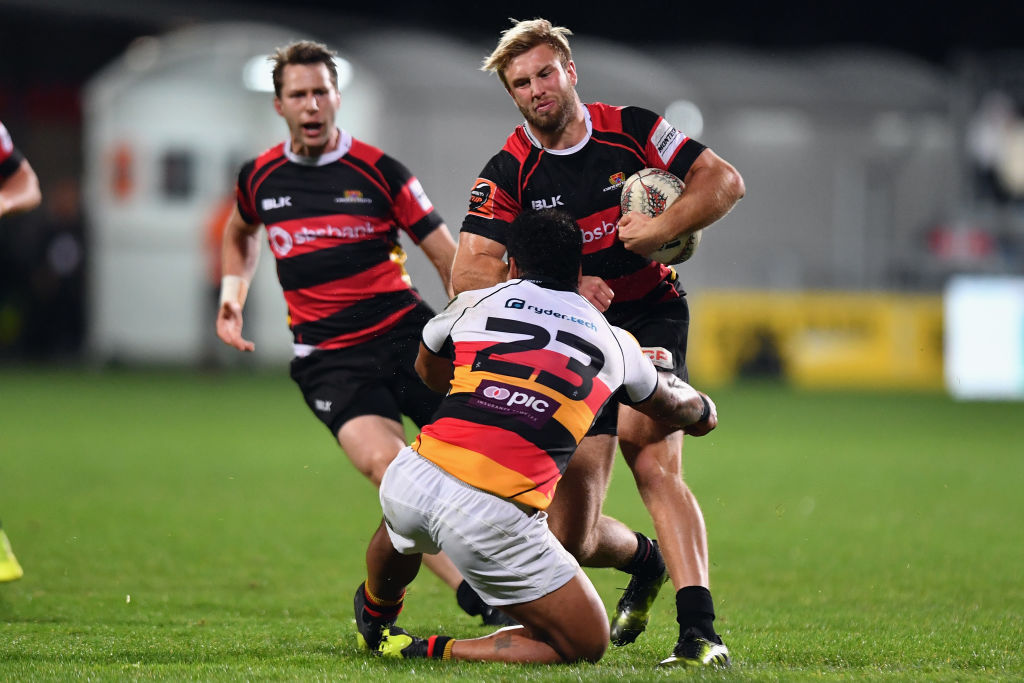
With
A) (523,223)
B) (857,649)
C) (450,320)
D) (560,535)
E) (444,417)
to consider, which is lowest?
(857,649)

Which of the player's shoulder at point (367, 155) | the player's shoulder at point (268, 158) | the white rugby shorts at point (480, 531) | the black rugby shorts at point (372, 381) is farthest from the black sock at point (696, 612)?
the player's shoulder at point (268, 158)

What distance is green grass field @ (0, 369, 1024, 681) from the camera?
4629 millimetres

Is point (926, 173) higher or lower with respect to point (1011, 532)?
higher

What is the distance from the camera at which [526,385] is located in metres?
4.36

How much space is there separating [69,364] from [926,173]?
661 inches

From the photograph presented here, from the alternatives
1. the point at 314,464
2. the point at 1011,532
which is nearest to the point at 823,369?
the point at 314,464

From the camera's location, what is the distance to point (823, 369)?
19.1 metres

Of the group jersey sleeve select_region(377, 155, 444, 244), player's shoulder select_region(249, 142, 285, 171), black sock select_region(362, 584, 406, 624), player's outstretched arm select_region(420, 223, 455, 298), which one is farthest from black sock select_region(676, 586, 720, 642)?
player's shoulder select_region(249, 142, 285, 171)

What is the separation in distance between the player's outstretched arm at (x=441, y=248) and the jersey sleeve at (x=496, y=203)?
2.98ft

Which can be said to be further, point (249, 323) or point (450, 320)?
point (249, 323)

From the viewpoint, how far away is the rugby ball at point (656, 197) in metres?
4.74

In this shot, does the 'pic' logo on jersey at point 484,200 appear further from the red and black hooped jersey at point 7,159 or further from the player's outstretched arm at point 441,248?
the red and black hooped jersey at point 7,159

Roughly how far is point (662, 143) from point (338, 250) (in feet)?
5.60

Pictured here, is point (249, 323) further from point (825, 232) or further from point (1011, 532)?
point (1011, 532)
